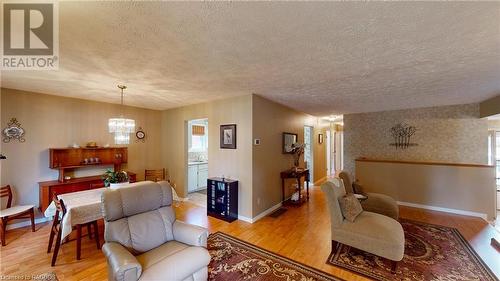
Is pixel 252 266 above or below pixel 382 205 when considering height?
below

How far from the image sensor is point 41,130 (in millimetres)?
3707

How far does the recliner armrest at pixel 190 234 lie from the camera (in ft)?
6.35

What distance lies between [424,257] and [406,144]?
344 cm

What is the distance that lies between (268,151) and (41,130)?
4.43 m

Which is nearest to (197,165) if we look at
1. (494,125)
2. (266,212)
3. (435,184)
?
(266,212)

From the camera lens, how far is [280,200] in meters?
4.66

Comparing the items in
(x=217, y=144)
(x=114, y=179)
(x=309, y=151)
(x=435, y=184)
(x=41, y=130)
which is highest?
(x=41, y=130)

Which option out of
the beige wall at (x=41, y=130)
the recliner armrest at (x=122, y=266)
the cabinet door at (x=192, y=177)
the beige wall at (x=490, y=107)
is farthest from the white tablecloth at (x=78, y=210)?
the beige wall at (x=490, y=107)

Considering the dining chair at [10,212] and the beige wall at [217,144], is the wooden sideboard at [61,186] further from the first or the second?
the beige wall at [217,144]

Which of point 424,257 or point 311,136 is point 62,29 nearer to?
point 424,257

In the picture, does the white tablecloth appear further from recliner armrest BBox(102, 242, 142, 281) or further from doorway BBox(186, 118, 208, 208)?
doorway BBox(186, 118, 208, 208)

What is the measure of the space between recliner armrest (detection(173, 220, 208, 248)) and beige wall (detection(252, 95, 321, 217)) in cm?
185

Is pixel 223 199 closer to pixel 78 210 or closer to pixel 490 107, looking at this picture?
pixel 78 210

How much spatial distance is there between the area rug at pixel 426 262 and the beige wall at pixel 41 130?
17.0ft
